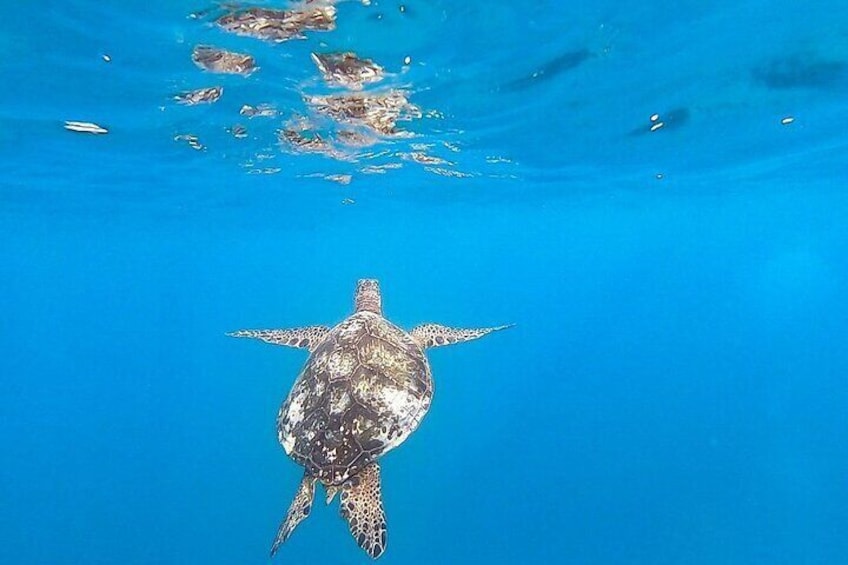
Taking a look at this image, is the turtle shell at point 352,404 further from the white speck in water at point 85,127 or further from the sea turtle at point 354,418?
the white speck in water at point 85,127

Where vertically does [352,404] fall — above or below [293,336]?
above

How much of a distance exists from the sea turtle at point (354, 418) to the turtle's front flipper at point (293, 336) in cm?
172

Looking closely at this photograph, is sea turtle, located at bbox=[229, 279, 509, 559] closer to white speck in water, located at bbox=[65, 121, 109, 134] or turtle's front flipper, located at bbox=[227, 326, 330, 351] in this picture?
turtle's front flipper, located at bbox=[227, 326, 330, 351]

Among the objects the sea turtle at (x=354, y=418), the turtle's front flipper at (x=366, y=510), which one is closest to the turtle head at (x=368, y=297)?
the sea turtle at (x=354, y=418)

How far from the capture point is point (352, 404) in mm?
6961

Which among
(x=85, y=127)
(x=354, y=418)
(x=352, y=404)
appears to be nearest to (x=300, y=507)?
(x=354, y=418)

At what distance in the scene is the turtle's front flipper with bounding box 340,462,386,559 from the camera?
6.25 m

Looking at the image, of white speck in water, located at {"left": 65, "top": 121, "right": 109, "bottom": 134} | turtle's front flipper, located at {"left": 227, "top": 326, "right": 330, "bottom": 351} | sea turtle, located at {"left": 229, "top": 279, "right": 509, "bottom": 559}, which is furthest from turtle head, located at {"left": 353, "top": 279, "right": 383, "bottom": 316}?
white speck in water, located at {"left": 65, "top": 121, "right": 109, "bottom": 134}

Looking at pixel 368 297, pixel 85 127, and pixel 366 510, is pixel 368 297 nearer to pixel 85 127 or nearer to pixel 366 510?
pixel 366 510

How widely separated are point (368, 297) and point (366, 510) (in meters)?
5.38

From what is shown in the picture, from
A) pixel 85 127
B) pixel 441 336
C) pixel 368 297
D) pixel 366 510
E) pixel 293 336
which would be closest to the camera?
pixel 366 510

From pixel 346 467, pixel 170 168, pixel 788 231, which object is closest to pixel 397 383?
pixel 346 467

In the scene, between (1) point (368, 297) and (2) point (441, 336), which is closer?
(2) point (441, 336)

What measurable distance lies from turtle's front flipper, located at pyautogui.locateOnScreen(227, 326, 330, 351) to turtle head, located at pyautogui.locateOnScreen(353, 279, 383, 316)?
912mm
